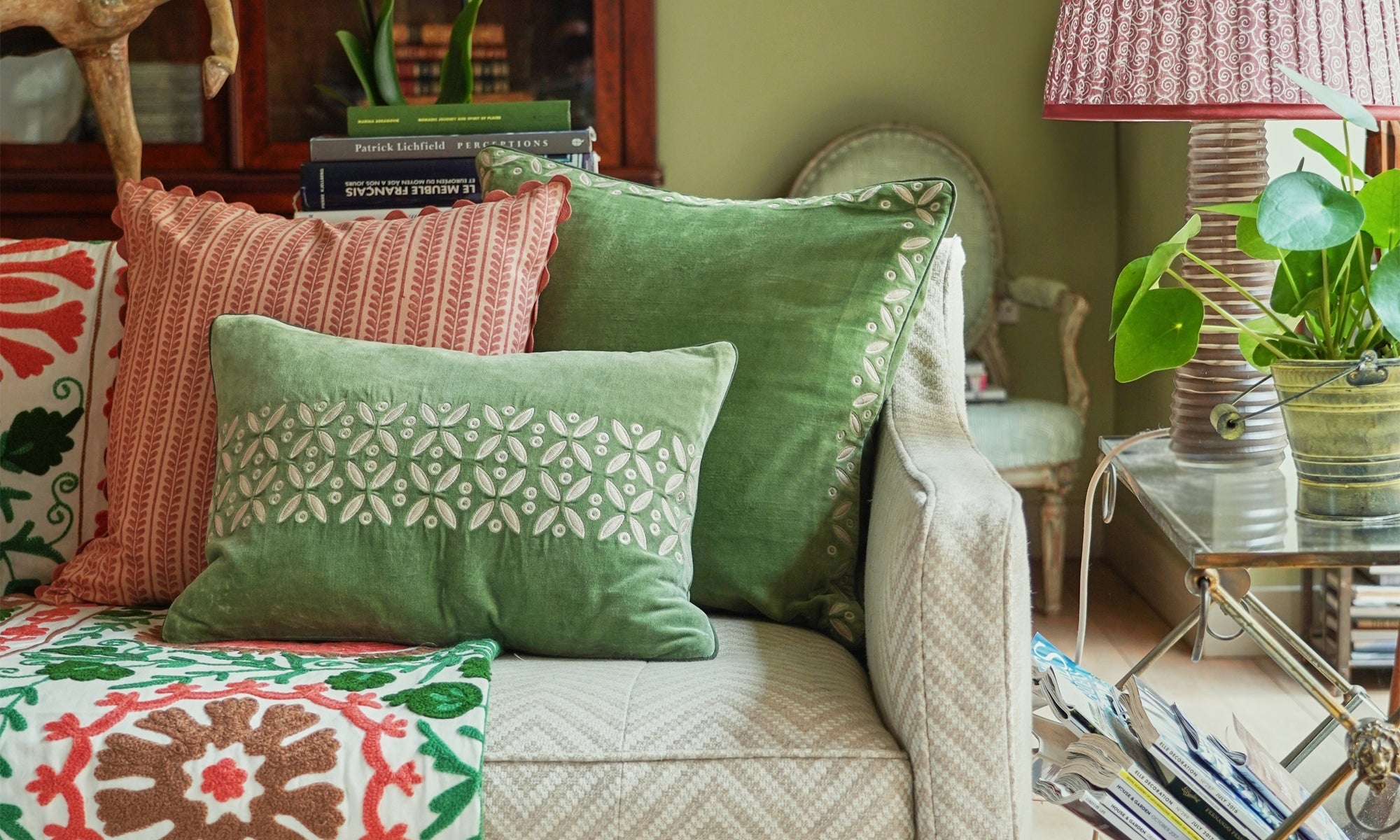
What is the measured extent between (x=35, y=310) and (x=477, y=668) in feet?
2.38

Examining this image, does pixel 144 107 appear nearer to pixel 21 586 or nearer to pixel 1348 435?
pixel 21 586

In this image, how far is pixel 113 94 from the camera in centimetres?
200

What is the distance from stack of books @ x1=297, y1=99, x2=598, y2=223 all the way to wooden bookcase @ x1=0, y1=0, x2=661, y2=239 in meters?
1.19

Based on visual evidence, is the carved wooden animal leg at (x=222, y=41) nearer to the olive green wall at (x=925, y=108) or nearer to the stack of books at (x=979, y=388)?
the olive green wall at (x=925, y=108)

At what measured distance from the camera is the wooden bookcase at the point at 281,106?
116 inches

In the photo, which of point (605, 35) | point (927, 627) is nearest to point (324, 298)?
point (927, 627)

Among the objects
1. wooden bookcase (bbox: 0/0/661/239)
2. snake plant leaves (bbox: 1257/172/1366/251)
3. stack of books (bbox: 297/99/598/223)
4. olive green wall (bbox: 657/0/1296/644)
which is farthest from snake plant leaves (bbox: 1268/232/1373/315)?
wooden bookcase (bbox: 0/0/661/239)

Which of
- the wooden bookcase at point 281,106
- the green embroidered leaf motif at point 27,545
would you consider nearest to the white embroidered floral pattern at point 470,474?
the green embroidered leaf motif at point 27,545

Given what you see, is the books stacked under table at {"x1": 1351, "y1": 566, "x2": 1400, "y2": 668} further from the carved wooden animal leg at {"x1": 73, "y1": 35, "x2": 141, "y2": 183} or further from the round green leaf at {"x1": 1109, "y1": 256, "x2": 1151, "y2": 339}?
the carved wooden animal leg at {"x1": 73, "y1": 35, "x2": 141, "y2": 183}

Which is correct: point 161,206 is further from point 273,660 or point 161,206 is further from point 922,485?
point 922,485

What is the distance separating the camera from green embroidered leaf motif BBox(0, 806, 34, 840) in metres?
0.92

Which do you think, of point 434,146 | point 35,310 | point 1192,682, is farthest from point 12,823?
point 1192,682

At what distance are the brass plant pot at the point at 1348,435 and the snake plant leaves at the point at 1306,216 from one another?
134mm

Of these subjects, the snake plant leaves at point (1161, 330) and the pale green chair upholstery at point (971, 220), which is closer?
the snake plant leaves at point (1161, 330)
